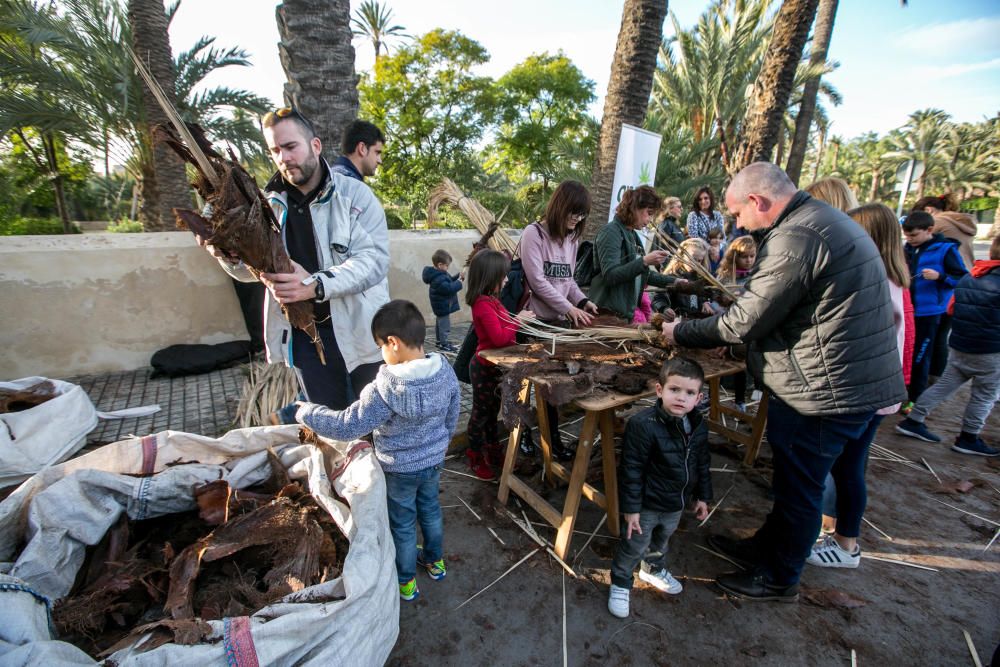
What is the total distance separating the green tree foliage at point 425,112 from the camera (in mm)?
19422

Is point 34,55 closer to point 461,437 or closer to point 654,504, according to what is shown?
point 461,437

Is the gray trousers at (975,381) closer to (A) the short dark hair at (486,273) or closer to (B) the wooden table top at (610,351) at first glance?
(B) the wooden table top at (610,351)

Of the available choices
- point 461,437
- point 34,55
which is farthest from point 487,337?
point 34,55

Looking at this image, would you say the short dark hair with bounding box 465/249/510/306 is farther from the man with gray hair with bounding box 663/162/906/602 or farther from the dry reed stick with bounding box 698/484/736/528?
the dry reed stick with bounding box 698/484/736/528

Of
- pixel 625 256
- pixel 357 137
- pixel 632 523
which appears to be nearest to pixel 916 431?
pixel 625 256

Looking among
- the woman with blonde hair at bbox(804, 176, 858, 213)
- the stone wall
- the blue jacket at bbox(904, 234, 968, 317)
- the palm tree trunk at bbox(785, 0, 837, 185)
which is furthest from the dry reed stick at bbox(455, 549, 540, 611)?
the palm tree trunk at bbox(785, 0, 837, 185)

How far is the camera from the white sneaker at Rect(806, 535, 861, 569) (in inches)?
94.1

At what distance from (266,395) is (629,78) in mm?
5308

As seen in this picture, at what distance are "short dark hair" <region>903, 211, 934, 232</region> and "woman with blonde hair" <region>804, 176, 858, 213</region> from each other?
2.17m

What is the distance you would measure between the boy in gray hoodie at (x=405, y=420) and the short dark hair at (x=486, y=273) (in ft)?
2.40

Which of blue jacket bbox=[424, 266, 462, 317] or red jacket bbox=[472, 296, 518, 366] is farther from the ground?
red jacket bbox=[472, 296, 518, 366]

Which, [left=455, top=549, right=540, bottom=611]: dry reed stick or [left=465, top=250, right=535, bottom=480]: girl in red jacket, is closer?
[left=455, top=549, right=540, bottom=611]: dry reed stick

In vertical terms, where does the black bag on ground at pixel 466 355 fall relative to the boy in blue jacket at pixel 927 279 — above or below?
below

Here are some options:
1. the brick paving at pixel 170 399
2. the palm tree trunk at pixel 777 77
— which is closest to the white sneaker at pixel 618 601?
the brick paving at pixel 170 399
